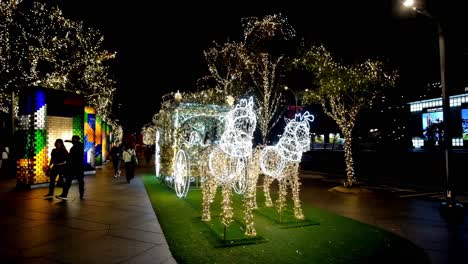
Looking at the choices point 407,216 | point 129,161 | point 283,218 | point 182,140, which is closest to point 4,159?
point 129,161

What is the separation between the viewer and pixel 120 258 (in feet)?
16.8

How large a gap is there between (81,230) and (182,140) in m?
6.01

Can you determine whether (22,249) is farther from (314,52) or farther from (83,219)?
(314,52)

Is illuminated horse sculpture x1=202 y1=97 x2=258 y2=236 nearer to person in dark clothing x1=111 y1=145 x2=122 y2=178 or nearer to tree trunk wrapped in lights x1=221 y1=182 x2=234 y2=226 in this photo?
tree trunk wrapped in lights x1=221 y1=182 x2=234 y2=226

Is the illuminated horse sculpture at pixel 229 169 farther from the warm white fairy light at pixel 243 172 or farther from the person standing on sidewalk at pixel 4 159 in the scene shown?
the person standing on sidewalk at pixel 4 159

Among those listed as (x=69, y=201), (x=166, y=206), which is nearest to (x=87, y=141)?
(x=69, y=201)

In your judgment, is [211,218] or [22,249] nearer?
[22,249]

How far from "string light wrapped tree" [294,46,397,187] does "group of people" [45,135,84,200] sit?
7.67 m

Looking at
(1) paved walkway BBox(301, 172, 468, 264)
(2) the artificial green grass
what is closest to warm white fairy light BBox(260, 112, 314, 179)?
(2) the artificial green grass

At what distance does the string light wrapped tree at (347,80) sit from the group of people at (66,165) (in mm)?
7669

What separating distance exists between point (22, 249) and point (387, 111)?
3588 centimetres

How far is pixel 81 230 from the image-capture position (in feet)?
21.6

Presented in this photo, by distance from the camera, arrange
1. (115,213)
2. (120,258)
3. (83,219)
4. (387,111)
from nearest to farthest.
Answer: (120,258)
(83,219)
(115,213)
(387,111)

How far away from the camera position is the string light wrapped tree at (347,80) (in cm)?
1162
